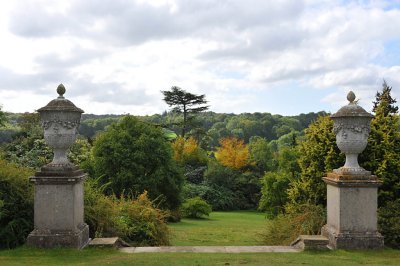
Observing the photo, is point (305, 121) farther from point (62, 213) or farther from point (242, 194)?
point (62, 213)

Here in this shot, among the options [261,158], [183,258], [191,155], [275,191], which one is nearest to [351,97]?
[183,258]

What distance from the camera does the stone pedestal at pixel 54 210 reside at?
29.7 feet

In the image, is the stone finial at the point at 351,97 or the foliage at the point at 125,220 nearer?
the stone finial at the point at 351,97

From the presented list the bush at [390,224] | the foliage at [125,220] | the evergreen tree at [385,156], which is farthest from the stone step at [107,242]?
the evergreen tree at [385,156]

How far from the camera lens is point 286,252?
9.12 meters

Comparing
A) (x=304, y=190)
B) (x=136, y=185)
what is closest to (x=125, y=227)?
(x=304, y=190)

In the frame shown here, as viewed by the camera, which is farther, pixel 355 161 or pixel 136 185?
pixel 136 185

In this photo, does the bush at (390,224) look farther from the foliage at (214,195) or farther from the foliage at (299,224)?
the foliage at (214,195)

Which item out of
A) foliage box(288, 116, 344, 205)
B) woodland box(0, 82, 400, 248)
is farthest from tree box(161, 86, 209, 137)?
foliage box(288, 116, 344, 205)

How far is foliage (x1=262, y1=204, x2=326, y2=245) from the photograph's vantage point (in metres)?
11.0

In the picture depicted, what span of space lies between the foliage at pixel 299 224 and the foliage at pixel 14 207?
5.94 metres

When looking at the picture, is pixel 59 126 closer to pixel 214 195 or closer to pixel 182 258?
pixel 182 258

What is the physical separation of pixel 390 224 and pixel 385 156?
2.07 metres

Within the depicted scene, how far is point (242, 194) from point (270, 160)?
830 centimetres
